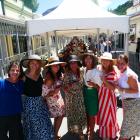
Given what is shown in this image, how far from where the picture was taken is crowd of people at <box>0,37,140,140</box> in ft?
14.5

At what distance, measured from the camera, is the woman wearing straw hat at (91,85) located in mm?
5102

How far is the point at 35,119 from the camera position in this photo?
4.78 meters

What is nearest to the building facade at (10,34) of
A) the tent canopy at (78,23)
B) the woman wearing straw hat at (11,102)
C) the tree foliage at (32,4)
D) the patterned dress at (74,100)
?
the tent canopy at (78,23)

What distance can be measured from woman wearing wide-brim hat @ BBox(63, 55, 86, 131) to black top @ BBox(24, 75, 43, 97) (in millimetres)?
592

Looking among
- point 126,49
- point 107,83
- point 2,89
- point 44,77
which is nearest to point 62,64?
point 44,77

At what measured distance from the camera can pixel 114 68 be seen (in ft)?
16.6

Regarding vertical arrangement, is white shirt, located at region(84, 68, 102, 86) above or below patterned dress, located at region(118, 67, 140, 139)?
above

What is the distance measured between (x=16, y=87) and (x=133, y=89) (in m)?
1.78

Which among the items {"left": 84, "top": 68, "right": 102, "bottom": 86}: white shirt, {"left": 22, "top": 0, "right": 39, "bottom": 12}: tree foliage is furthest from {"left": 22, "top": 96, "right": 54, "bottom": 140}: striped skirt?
{"left": 22, "top": 0, "right": 39, "bottom": 12}: tree foliage

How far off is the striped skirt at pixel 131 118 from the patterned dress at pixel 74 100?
0.79 m

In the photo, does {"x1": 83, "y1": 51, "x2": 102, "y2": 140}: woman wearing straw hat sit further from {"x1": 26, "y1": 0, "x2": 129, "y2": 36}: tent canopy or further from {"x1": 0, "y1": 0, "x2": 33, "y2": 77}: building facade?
{"x1": 0, "y1": 0, "x2": 33, "y2": 77}: building facade

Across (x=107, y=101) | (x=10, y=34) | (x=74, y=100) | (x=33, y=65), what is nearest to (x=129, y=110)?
(x=107, y=101)

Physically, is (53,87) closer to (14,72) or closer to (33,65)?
(33,65)

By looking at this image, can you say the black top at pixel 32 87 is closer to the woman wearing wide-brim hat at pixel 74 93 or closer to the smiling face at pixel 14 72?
the smiling face at pixel 14 72
